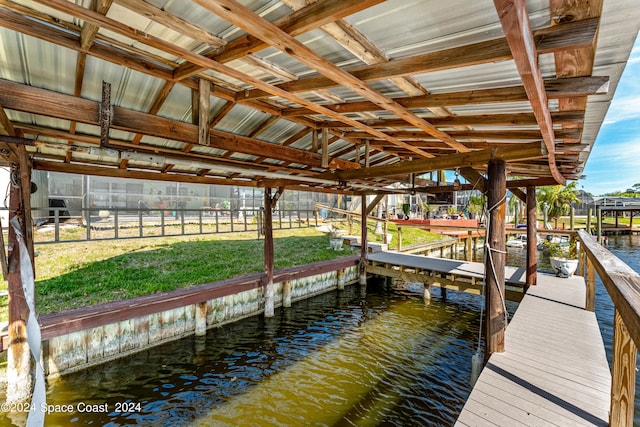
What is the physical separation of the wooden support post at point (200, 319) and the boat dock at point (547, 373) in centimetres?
478

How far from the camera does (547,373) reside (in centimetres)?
319

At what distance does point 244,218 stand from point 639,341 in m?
12.6

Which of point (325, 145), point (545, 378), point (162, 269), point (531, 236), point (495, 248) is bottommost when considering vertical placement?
point (545, 378)

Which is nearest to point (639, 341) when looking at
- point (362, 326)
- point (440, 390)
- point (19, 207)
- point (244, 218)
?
point (440, 390)

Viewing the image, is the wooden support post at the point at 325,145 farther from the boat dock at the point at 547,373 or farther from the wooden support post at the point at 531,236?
the wooden support post at the point at 531,236

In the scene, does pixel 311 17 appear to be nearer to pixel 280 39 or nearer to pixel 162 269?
pixel 280 39

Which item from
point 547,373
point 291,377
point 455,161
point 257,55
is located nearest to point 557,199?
point 455,161

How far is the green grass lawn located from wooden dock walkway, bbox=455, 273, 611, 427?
18.1 feet

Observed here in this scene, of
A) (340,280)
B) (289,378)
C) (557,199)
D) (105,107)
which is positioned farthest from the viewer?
(557,199)

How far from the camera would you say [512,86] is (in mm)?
2264

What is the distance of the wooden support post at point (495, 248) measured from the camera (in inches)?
136

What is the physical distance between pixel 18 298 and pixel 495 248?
580 centimetres

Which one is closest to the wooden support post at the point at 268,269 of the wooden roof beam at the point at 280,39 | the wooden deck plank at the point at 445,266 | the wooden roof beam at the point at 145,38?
→ the wooden deck plank at the point at 445,266

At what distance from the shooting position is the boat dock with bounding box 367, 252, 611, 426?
256 cm
